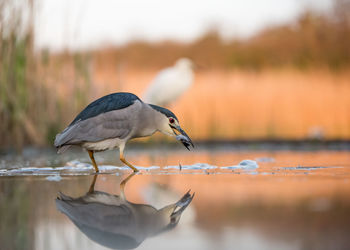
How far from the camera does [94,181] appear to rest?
423 centimetres

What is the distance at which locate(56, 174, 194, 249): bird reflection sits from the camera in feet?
7.06

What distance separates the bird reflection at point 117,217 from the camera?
7.06ft

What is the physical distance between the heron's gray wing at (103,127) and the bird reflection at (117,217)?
1.35 meters

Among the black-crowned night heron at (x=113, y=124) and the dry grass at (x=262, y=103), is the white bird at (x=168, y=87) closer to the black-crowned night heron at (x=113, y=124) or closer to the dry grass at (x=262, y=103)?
the dry grass at (x=262, y=103)

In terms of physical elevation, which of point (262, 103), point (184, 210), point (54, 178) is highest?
point (184, 210)

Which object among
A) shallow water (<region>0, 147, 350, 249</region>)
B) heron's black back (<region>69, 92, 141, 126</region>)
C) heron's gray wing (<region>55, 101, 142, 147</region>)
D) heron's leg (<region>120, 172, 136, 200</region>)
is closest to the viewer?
shallow water (<region>0, 147, 350, 249</region>)

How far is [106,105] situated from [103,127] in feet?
0.71

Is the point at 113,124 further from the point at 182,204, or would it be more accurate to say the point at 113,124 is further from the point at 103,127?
the point at 182,204

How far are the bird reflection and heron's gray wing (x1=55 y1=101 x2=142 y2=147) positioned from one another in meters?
1.35

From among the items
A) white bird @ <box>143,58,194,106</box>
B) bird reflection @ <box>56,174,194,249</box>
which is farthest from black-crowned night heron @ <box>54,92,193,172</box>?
white bird @ <box>143,58,194,106</box>

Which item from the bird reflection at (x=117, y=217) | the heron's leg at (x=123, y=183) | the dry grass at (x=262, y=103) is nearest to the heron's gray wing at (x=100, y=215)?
the bird reflection at (x=117, y=217)

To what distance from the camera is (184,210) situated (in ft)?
9.16

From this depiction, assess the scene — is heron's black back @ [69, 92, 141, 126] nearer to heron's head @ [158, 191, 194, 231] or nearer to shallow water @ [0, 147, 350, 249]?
shallow water @ [0, 147, 350, 249]

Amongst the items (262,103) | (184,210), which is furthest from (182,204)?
(262,103)
